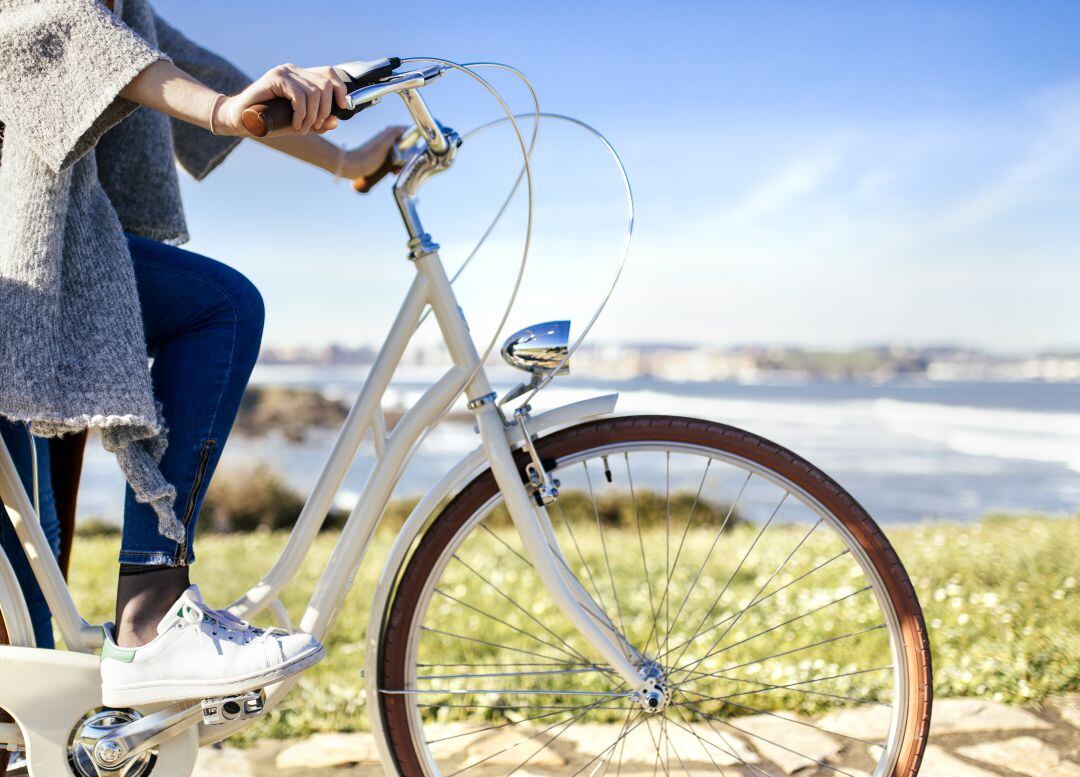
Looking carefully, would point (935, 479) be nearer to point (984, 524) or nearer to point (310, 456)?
point (984, 524)

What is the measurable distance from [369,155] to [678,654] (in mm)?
1535

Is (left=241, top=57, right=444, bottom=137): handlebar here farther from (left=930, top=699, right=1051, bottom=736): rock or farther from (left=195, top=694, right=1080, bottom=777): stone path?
(left=930, top=699, right=1051, bottom=736): rock

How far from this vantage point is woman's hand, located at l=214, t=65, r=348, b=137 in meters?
1.23

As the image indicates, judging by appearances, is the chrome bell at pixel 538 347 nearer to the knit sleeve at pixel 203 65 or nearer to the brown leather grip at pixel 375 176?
the brown leather grip at pixel 375 176

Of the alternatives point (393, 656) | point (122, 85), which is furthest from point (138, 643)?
point (122, 85)

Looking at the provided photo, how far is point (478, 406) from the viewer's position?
1.61 meters

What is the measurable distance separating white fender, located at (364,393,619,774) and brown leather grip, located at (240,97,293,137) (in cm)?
66

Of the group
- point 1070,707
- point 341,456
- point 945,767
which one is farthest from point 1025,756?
point 341,456

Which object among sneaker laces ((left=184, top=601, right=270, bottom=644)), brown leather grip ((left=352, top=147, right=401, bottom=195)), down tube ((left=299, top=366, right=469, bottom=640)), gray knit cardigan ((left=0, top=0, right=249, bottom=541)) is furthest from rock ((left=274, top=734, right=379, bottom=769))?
brown leather grip ((left=352, top=147, right=401, bottom=195))

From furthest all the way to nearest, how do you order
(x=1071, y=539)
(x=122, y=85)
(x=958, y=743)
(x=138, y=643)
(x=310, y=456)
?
(x=310, y=456) < (x=1071, y=539) < (x=958, y=743) < (x=138, y=643) < (x=122, y=85)

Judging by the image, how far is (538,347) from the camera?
4.95 feet

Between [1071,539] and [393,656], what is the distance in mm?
3304

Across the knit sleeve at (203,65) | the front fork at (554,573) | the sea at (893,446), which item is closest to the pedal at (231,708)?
the front fork at (554,573)

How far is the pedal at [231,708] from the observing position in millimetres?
1486
